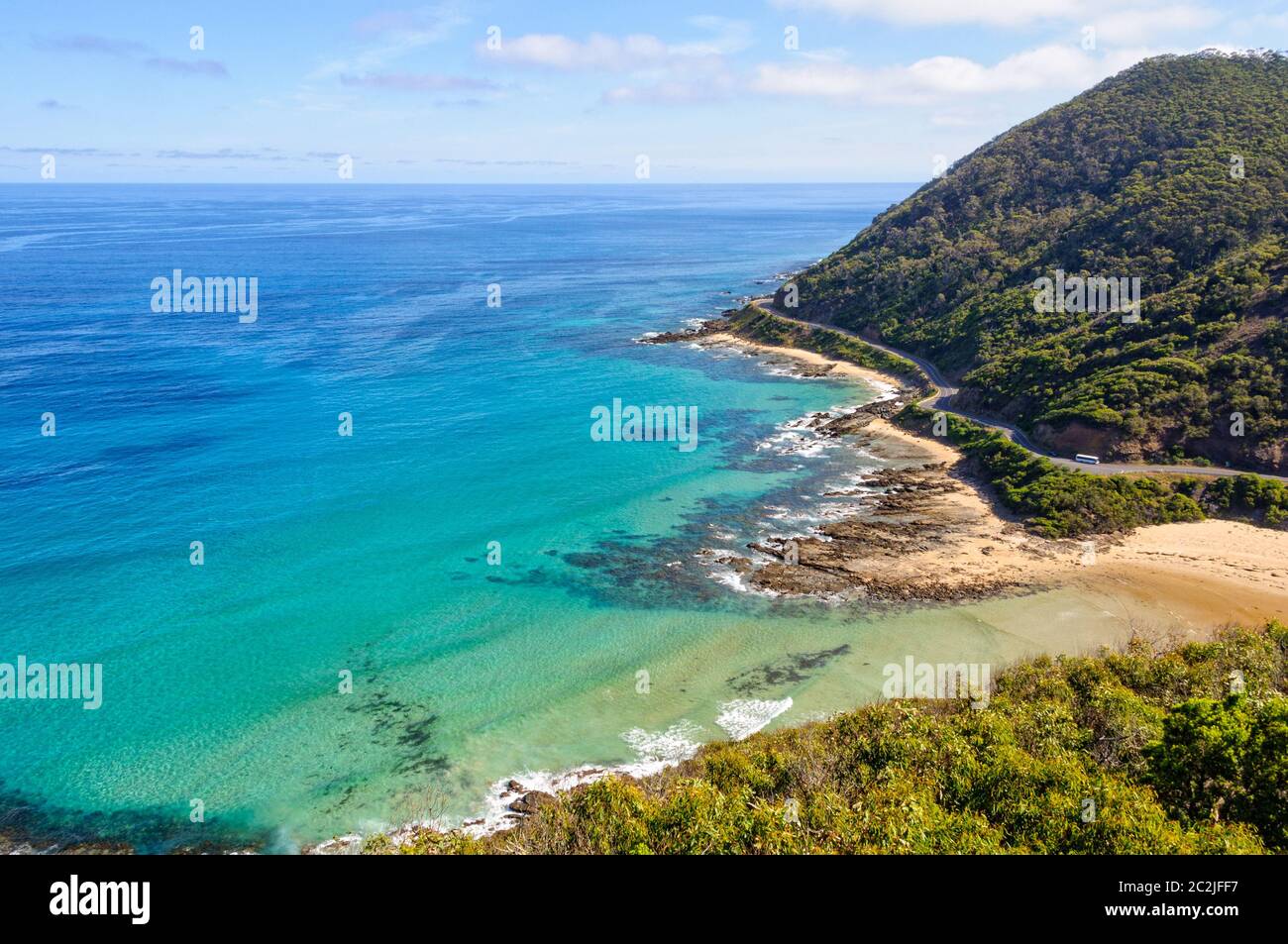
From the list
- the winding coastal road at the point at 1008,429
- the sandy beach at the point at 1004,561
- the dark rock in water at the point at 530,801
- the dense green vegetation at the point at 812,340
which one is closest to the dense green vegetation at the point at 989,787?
the dark rock in water at the point at 530,801

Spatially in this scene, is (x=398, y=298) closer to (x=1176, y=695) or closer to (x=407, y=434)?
(x=407, y=434)

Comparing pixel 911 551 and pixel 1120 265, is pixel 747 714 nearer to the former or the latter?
pixel 911 551

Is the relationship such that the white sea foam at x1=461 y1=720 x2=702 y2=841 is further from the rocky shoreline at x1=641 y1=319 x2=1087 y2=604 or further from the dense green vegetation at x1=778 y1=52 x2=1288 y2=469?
the dense green vegetation at x1=778 y1=52 x2=1288 y2=469

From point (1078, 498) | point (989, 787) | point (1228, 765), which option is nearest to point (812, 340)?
point (1078, 498)

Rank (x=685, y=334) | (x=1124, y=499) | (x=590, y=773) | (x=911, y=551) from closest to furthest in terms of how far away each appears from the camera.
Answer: (x=590, y=773)
(x=911, y=551)
(x=1124, y=499)
(x=685, y=334)
